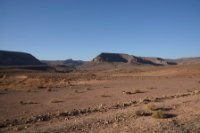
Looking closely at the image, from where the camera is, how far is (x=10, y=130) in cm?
1276

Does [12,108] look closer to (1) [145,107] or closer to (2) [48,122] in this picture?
(2) [48,122]

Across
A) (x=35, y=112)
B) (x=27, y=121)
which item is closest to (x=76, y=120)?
(x=27, y=121)

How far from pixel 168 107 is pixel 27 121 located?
8266 mm

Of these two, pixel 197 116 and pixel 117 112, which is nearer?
pixel 197 116

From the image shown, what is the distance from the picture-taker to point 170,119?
14.4 m

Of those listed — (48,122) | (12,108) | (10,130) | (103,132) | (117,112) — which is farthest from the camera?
(12,108)

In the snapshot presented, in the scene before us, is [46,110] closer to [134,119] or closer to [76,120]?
[76,120]

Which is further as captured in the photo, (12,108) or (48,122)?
(12,108)

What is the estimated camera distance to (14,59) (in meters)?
142

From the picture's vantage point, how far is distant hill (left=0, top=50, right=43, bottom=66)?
13246cm

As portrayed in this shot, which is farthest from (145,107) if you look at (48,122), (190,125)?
(48,122)

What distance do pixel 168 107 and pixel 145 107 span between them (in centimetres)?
136

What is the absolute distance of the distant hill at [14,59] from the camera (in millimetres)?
132462

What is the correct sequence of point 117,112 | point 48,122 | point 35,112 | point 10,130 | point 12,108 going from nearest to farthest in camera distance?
point 10,130 < point 48,122 < point 117,112 < point 35,112 < point 12,108
